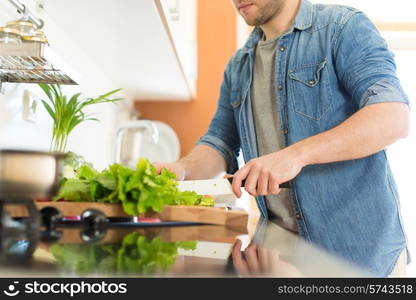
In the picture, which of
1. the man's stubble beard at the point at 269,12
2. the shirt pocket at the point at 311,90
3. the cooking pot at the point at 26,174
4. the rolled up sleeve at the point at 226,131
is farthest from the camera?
the rolled up sleeve at the point at 226,131

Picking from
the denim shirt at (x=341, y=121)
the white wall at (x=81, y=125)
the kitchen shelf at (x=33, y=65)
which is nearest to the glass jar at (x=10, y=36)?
the kitchen shelf at (x=33, y=65)

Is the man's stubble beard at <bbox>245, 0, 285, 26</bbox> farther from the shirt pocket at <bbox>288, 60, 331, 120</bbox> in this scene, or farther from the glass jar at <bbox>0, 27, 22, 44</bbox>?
the glass jar at <bbox>0, 27, 22, 44</bbox>

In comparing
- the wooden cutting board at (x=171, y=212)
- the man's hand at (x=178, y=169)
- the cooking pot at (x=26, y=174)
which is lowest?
the man's hand at (x=178, y=169)

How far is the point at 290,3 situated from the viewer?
4.75 ft

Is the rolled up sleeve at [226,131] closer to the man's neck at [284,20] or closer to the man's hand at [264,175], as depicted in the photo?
the man's neck at [284,20]

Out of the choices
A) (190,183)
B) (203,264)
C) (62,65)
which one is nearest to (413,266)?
(190,183)

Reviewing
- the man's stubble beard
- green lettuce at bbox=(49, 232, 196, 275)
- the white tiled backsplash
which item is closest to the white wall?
the white tiled backsplash

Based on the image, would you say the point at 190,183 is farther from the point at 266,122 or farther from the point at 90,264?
the point at 90,264

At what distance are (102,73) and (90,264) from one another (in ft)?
6.72

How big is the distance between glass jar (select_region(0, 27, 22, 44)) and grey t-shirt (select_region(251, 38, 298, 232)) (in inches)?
26.2

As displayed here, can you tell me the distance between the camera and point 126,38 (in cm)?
188

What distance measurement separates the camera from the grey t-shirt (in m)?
1.30

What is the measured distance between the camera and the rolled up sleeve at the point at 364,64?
3.53 ft

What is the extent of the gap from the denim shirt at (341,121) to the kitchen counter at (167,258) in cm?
49
